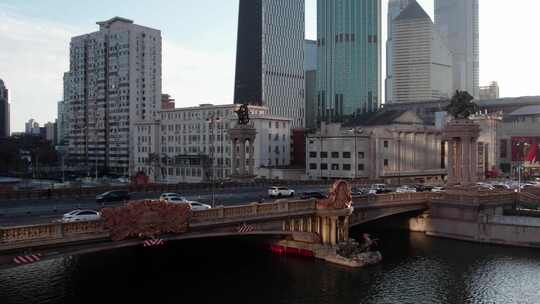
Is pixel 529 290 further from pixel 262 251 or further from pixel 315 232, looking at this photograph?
pixel 262 251

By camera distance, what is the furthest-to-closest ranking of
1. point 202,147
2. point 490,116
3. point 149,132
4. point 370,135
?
point 149,132 < point 202,147 < point 490,116 < point 370,135

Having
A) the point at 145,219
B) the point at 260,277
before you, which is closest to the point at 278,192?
the point at 260,277

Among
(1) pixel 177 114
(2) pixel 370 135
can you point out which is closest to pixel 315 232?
(2) pixel 370 135

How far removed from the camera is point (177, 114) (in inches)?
7534

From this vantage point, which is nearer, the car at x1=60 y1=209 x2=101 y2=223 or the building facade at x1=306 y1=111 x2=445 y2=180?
the car at x1=60 y1=209 x2=101 y2=223

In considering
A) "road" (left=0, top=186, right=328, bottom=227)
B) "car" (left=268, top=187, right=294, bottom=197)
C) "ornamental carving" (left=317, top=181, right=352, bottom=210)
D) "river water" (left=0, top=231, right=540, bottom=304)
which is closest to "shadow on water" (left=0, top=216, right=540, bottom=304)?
"river water" (left=0, top=231, right=540, bottom=304)

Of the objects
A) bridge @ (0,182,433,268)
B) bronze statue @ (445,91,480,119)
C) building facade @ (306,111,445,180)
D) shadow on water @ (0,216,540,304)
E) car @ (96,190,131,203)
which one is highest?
bronze statue @ (445,91,480,119)

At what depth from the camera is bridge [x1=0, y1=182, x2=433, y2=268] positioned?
36844mm

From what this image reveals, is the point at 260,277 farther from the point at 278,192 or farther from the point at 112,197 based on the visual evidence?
the point at 278,192

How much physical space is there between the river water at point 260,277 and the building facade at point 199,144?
90.8 meters

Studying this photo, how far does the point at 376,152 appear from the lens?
137 meters

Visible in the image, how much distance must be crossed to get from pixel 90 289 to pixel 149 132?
472 ft

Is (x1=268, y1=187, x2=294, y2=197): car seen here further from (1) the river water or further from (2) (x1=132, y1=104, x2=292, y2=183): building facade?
(2) (x1=132, y1=104, x2=292, y2=183): building facade

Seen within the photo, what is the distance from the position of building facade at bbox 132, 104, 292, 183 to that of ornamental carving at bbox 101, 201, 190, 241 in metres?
107
